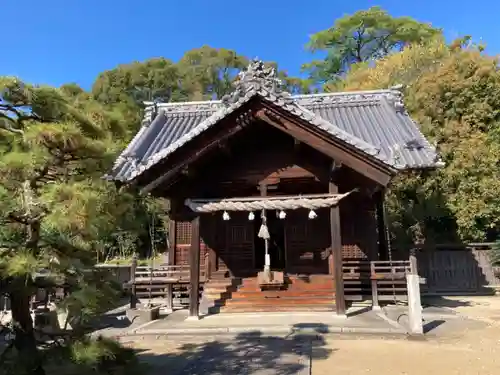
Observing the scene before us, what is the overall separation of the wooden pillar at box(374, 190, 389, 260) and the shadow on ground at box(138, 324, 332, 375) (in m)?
5.27

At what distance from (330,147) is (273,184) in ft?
6.89

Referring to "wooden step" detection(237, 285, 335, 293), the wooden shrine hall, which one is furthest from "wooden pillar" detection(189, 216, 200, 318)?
"wooden step" detection(237, 285, 335, 293)

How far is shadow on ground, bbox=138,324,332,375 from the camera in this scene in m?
5.50

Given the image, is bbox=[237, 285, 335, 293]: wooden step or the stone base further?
bbox=[237, 285, 335, 293]: wooden step

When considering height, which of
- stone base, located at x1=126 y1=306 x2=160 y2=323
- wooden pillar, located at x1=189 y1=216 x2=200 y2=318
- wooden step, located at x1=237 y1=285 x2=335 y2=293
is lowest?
stone base, located at x1=126 y1=306 x2=160 y2=323

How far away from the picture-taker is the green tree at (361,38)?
34281 mm

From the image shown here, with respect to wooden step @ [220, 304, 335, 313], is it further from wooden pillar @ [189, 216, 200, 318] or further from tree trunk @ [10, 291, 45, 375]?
tree trunk @ [10, 291, 45, 375]

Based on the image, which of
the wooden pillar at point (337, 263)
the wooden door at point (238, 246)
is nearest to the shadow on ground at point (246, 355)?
the wooden pillar at point (337, 263)

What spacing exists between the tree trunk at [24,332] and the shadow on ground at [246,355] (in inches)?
69.1

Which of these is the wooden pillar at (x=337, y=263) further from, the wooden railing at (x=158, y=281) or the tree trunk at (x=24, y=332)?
the tree trunk at (x=24, y=332)

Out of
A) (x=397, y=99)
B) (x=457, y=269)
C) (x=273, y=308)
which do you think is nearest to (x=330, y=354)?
(x=273, y=308)

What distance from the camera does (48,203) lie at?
3.90 meters

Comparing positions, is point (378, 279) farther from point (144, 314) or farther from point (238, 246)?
point (144, 314)

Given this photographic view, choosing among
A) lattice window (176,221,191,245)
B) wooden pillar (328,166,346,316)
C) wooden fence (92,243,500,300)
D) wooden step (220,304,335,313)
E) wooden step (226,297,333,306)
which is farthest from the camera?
wooden fence (92,243,500,300)
